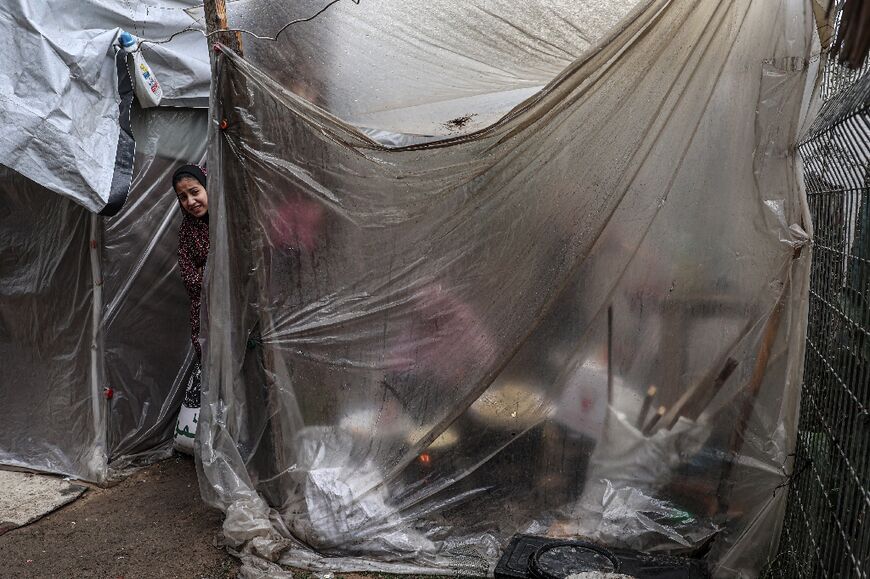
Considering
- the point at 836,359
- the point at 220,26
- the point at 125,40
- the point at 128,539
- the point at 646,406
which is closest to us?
the point at 836,359

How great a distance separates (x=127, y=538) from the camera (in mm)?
3807

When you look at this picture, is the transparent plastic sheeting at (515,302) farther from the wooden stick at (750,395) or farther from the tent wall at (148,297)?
the tent wall at (148,297)

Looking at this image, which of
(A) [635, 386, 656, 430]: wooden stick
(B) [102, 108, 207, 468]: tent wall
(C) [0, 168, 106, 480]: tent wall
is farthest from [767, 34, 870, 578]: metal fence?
(C) [0, 168, 106, 480]: tent wall

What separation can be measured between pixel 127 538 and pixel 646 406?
267 centimetres

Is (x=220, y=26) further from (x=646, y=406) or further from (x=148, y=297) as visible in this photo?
(x=646, y=406)

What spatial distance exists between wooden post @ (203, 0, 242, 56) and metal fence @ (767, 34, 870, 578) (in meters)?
2.38

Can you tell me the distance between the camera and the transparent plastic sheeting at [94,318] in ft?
14.6

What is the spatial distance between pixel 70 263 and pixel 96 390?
0.78 meters

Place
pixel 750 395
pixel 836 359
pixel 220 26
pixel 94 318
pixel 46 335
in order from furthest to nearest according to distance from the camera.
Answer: pixel 46 335 < pixel 94 318 < pixel 220 26 < pixel 750 395 < pixel 836 359

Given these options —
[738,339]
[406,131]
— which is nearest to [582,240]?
[738,339]

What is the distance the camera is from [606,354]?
308 cm

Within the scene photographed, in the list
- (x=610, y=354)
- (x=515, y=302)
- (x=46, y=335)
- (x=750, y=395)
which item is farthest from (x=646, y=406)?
(x=46, y=335)

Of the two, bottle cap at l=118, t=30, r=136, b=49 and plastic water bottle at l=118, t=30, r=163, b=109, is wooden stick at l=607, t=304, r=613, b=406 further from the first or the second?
bottle cap at l=118, t=30, r=136, b=49

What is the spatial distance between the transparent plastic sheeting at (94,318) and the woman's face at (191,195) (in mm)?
479
